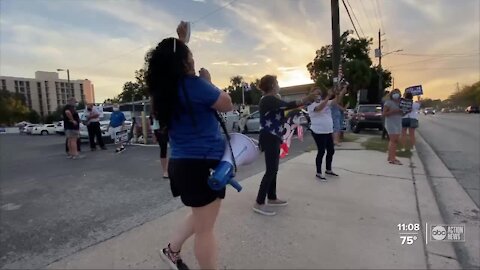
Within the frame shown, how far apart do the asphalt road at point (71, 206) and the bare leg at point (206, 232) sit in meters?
1.51

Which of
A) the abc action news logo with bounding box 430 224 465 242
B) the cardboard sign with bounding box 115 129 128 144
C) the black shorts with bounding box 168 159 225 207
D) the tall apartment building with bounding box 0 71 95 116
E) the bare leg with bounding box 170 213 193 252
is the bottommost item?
the abc action news logo with bounding box 430 224 465 242

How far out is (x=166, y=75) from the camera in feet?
6.95

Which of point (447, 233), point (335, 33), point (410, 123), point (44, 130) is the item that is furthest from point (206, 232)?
point (44, 130)

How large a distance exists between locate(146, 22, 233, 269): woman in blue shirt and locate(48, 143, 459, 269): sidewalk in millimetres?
919

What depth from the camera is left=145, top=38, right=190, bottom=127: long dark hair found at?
6.95 ft

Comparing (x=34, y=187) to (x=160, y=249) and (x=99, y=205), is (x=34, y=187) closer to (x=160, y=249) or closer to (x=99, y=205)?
(x=99, y=205)

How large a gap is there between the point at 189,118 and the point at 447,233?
3018 mm

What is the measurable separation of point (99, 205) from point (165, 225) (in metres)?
1.44

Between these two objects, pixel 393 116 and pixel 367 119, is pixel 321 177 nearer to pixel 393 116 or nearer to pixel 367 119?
pixel 393 116

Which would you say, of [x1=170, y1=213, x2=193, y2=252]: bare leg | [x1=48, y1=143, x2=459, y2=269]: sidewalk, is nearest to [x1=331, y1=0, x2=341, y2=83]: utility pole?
[x1=48, y1=143, x2=459, y2=269]: sidewalk

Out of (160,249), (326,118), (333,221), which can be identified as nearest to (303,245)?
(333,221)

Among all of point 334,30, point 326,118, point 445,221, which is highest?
point 334,30

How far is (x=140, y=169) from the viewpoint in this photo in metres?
7.27

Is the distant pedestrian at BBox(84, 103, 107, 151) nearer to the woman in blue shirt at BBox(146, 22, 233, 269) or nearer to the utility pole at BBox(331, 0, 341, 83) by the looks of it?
the utility pole at BBox(331, 0, 341, 83)
